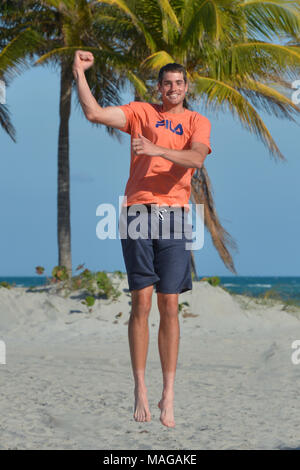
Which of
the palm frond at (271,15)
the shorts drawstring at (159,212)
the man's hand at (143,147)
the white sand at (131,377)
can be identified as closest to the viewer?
the man's hand at (143,147)

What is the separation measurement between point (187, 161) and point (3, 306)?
8.68 metres

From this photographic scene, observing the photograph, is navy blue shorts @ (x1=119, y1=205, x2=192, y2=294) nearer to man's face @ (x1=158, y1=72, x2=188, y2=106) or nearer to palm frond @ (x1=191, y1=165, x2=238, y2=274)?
man's face @ (x1=158, y1=72, x2=188, y2=106)

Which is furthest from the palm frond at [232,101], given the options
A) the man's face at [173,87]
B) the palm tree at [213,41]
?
the man's face at [173,87]

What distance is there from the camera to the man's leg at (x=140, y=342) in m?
3.43

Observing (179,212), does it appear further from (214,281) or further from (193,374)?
(214,281)

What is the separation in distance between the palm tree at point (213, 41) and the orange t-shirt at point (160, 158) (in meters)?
8.33

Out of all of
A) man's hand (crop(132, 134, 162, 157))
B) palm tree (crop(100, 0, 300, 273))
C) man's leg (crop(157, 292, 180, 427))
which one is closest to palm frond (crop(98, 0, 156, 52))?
palm tree (crop(100, 0, 300, 273))

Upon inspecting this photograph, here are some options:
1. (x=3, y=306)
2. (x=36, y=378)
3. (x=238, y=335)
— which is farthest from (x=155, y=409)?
(x=3, y=306)

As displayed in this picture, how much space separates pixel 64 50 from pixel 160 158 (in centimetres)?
1022

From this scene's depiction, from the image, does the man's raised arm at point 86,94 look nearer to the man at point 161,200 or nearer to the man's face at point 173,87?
the man at point 161,200

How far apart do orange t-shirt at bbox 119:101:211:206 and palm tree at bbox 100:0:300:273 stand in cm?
833

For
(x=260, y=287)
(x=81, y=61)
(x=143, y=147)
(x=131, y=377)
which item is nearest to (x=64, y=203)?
(x=131, y=377)

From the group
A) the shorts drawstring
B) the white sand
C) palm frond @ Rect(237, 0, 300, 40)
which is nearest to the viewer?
the shorts drawstring

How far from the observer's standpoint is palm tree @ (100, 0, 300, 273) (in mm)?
12016
